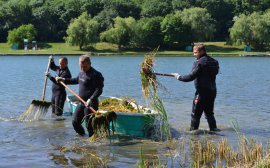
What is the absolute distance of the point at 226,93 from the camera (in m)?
27.7

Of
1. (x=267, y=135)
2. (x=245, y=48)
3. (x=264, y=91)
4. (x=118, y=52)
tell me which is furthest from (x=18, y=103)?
(x=245, y=48)

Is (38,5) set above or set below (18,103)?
above

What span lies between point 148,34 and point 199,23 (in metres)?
12.2

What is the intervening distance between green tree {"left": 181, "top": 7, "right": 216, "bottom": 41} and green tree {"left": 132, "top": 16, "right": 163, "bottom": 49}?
6.56 metres

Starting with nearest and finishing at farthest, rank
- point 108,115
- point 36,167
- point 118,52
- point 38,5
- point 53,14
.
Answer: point 36,167, point 108,115, point 118,52, point 53,14, point 38,5

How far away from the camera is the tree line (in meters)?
109

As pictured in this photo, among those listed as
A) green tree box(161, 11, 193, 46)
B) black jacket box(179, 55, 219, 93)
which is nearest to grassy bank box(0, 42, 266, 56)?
green tree box(161, 11, 193, 46)

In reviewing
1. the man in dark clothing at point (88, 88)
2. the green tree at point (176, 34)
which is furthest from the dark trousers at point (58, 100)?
the green tree at point (176, 34)

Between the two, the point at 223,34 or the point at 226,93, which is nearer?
the point at 226,93

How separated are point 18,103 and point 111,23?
98.2m

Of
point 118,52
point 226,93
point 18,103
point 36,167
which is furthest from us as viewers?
point 118,52

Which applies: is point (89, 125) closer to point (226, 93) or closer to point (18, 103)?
point (18, 103)

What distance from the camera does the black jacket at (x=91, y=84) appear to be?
12.6m

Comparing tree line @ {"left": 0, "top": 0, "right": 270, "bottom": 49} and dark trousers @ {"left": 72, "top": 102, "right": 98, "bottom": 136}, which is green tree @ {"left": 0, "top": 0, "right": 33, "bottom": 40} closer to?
tree line @ {"left": 0, "top": 0, "right": 270, "bottom": 49}
